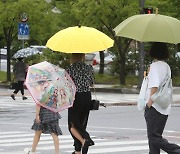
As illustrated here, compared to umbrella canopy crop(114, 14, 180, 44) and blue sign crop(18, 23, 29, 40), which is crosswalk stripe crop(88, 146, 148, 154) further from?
blue sign crop(18, 23, 29, 40)

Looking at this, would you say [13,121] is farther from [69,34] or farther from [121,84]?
[121,84]

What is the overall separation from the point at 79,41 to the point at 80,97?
84 cm

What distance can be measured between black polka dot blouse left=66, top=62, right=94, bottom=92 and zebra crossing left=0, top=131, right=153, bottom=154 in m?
2.12

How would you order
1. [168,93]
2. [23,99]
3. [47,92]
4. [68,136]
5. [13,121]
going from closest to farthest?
[168,93] < [47,92] < [68,136] < [13,121] < [23,99]

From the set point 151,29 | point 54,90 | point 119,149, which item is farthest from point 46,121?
point 151,29

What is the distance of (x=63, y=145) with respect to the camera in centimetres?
1266

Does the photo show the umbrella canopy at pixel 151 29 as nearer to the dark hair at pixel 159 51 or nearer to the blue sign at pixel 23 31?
the dark hair at pixel 159 51

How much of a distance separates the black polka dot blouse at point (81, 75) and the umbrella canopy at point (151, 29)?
1182 mm

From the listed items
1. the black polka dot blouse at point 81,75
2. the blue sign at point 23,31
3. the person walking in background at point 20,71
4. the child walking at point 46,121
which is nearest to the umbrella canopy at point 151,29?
the black polka dot blouse at point 81,75

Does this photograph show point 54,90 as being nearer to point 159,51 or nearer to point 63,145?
point 159,51

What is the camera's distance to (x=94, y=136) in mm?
14273

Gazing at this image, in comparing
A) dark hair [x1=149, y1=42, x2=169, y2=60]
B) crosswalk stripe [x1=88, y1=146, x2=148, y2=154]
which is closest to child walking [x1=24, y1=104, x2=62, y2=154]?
crosswalk stripe [x1=88, y1=146, x2=148, y2=154]

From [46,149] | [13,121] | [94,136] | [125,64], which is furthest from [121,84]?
[46,149]

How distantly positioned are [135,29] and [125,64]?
89.7ft
